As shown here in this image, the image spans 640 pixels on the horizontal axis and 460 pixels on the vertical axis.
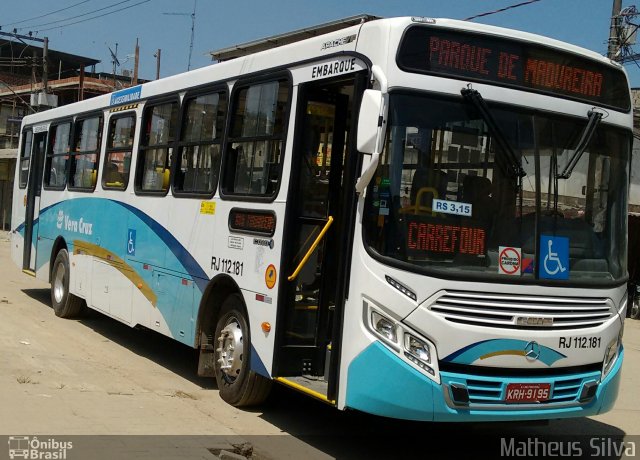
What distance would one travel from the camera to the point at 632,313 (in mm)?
18750

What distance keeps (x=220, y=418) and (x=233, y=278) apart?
1273 millimetres

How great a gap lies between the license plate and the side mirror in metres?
1.96

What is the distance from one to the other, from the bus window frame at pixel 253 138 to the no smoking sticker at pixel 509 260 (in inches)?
80.2

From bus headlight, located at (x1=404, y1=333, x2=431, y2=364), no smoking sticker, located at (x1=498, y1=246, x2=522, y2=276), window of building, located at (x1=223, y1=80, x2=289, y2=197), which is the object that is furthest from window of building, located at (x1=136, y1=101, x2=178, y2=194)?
no smoking sticker, located at (x1=498, y1=246, x2=522, y2=276)

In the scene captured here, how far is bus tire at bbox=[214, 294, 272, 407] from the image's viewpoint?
7113 mm

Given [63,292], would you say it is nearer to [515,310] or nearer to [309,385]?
[309,385]

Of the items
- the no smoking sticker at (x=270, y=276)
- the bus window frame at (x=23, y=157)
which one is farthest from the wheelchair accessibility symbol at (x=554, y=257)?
the bus window frame at (x=23, y=157)

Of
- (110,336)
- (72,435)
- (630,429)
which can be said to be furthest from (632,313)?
(72,435)

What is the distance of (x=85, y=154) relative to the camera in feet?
37.9

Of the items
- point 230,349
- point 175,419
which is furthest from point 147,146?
point 175,419

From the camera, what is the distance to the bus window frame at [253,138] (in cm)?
672

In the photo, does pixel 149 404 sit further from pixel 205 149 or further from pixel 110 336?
pixel 110 336

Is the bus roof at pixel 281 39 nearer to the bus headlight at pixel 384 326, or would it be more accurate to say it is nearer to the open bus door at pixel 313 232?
the open bus door at pixel 313 232

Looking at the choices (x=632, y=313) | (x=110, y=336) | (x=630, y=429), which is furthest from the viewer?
(x=632, y=313)
